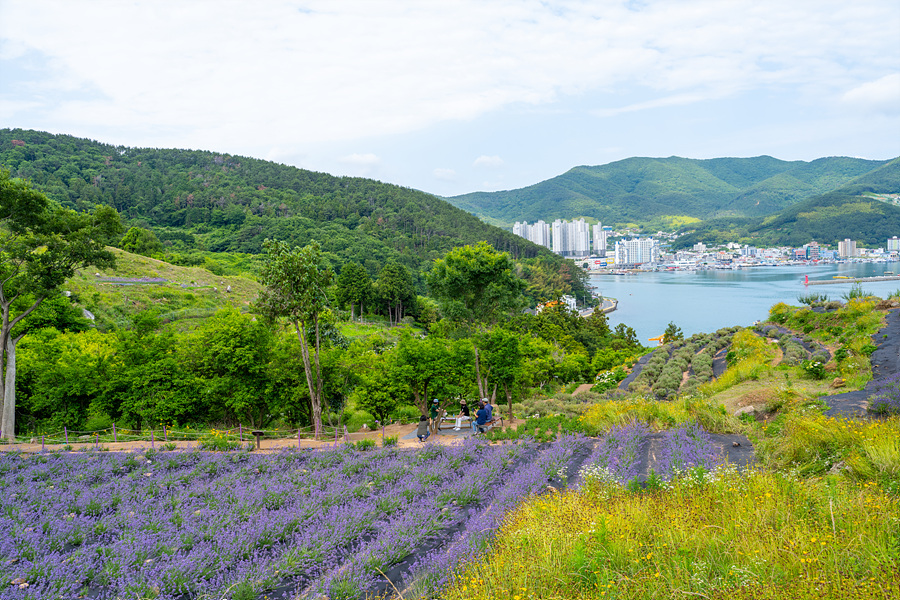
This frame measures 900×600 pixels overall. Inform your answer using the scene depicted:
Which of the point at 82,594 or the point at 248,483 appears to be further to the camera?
the point at 248,483


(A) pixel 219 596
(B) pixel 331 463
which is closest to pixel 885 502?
(A) pixel 219 596

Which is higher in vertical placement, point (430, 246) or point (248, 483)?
point (430, 246)

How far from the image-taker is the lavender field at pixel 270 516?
3.70m

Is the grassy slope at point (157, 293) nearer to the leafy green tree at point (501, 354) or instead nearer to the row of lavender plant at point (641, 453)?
the leafy green tree at point (501, 354)

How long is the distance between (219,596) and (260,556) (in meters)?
0.87

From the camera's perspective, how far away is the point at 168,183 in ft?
421

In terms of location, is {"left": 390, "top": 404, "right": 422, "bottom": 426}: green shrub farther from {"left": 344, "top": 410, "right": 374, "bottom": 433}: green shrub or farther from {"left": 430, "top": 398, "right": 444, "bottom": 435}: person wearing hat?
{"left": 430, "top": 398, "right": 444, "bottom": 435}: person wearing hat

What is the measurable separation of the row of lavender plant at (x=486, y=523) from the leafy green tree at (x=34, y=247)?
12.6 m

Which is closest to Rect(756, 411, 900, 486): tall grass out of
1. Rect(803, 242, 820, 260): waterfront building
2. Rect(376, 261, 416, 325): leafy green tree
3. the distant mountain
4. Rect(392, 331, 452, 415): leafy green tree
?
Rect(392, 331, 452, 415): leafy green tree

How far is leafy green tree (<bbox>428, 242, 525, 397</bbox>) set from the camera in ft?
51.9

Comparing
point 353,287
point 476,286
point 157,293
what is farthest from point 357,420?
point 353,287

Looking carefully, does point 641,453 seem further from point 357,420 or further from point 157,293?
point 157,293

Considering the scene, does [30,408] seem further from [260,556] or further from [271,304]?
[260,556]

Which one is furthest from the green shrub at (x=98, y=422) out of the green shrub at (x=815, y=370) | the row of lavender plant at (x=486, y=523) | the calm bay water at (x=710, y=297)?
the calm bay water at (x=710, y=297)
